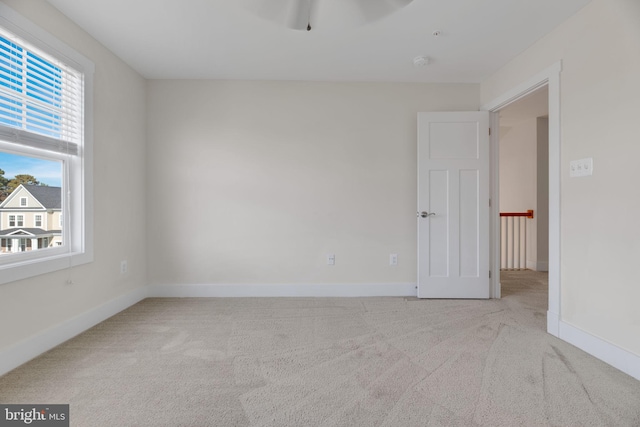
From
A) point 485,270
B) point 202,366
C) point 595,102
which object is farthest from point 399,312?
point 595,102

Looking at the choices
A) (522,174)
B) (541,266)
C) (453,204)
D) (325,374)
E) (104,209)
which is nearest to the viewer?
(325,374)

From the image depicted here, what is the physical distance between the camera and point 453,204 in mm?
3303

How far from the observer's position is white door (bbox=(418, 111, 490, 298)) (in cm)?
329

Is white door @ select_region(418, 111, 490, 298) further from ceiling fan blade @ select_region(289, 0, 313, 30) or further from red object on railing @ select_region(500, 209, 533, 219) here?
red object on railing @ select_region(500, 209, 533, 219)

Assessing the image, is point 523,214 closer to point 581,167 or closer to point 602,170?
point 581,167

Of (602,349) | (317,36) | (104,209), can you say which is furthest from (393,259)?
(104,209)

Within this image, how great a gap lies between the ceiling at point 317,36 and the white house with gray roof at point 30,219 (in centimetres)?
133

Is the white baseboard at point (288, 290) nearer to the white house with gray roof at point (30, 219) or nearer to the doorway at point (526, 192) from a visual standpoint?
the white house with gray roof at point (30, 219)

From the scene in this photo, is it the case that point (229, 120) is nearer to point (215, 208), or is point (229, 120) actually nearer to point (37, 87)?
point (215, 208)

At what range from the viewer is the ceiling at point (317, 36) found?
2143mm

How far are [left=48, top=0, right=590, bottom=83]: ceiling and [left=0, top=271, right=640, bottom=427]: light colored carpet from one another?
231 cm

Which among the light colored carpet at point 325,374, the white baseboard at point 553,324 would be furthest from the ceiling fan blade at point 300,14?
the white baseboard at point 553,324

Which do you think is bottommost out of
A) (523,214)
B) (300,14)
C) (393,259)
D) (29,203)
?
(393,259)
